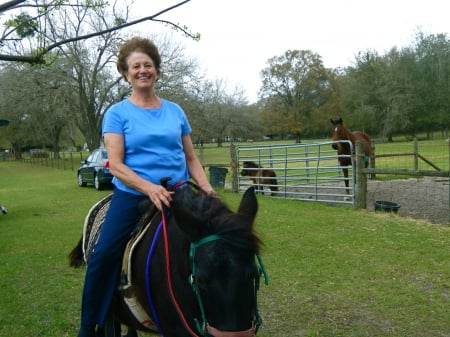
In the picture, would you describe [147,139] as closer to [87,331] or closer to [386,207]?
[87,331]

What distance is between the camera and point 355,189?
9.48 meters

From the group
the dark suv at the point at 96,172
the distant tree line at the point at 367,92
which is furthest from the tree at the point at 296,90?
the dark suv at the point at 96,172

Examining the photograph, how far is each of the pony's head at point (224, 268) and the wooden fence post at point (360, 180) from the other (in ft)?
25.9

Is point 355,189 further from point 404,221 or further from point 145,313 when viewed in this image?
point 145,313

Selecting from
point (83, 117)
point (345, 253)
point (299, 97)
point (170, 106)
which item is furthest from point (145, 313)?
point (299, 97)

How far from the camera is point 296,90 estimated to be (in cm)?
5412

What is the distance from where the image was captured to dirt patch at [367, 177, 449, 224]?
8.61 m

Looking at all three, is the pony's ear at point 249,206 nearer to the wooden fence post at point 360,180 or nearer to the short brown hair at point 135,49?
the short brown hair at point 135,49

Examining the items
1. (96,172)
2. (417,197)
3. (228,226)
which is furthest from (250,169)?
(228,226)

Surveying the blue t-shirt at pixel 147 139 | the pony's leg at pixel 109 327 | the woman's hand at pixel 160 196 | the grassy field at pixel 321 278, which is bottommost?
the grassy field at pixel 321 278

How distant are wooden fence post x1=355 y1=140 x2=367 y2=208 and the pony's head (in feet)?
25.9

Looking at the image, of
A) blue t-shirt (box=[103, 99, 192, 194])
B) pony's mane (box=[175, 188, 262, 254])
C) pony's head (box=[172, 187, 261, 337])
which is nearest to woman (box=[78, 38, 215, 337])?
blue t-shirt (box=[103, 99, 192, 194])

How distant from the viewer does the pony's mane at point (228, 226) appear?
1.79 metres

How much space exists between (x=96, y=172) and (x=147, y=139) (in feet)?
48.8
